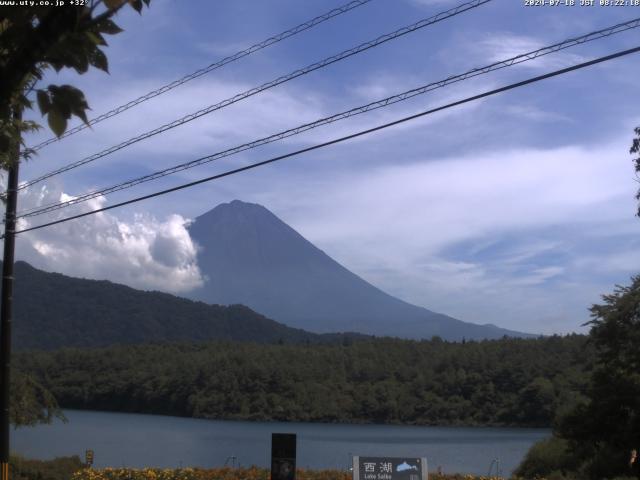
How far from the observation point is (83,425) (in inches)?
2306

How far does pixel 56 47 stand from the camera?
2811 mm

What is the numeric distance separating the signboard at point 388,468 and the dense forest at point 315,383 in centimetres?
5583

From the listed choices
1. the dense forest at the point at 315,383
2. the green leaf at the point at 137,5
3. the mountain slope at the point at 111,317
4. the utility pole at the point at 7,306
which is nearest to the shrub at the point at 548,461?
the utility pole at the point at 7,306

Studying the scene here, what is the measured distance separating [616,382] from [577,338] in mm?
52766

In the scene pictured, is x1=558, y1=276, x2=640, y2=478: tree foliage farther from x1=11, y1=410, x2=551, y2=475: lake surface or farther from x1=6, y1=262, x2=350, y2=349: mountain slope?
x1=6, y1=262, x2=350, y2=349: mountain slope

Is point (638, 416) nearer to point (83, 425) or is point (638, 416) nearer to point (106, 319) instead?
point (83, 425)

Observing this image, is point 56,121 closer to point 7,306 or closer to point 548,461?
point 7,306

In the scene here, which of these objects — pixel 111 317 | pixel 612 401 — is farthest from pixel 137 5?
pixel 111 317

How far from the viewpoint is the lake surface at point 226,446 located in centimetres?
3334

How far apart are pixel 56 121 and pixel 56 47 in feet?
0.88

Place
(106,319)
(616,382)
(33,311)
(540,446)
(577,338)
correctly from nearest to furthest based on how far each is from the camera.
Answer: (616,382), (540,446), (577,338), (33,311), (106,319)

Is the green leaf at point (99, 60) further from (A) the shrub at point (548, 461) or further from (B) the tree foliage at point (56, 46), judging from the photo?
(A) the shrub at point (548, 461)

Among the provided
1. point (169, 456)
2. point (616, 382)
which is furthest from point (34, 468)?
point (169, 456)

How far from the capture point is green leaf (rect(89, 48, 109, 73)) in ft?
9.77
